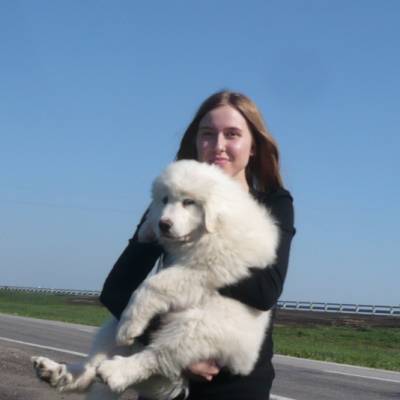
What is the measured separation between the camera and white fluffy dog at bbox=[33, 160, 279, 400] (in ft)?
10.4

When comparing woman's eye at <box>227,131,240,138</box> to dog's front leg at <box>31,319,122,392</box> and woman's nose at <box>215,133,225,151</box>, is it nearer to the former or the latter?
woman's nose at <box>215,133,225,151</box>

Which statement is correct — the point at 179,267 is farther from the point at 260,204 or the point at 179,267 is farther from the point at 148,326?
the point at 260,204

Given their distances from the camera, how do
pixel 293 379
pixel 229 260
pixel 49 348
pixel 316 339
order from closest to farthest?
pixel 229 260 < pixel 293 379 < pixel 49 348 < pixel 316 339

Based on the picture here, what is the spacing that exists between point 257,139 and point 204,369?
1080 millimetres

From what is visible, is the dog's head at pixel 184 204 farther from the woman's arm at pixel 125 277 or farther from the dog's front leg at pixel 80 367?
the dog's front leg at pixel 80 367

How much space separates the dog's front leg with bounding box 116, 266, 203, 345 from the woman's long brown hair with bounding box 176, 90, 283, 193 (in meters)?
0.63

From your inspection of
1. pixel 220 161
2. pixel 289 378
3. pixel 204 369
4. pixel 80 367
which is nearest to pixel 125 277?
pixel 80 367

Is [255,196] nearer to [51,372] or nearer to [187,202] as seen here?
[187,202]

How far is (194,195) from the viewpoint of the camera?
361cm

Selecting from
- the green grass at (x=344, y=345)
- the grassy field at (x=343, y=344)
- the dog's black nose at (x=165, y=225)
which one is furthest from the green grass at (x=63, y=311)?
the dog's black nose at (x=165, y=225)

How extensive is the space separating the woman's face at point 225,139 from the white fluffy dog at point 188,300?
2.6 inches

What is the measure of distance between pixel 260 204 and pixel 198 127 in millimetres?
444

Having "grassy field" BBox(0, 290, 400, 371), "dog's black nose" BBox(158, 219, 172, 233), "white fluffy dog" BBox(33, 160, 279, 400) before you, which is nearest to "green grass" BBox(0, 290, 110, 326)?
"grassy field" BBox(0, 290, 400, 371)

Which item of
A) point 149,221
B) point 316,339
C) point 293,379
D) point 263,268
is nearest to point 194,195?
point 149,221
